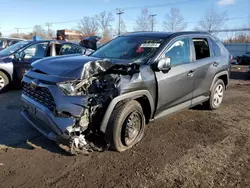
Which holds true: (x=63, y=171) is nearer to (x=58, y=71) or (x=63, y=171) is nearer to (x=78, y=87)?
(x=78, y=87)

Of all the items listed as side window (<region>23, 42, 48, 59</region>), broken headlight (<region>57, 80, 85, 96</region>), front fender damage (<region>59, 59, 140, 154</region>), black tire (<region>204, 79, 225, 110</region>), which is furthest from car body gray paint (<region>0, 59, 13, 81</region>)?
black tire (<region>204, 79, 225, 110</region>)

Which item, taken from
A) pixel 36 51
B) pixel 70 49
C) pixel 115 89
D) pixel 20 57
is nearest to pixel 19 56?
pixel 20 57

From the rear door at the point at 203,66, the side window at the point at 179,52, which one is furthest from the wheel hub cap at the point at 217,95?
the side window at the point at 179,52

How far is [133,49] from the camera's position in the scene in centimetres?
454

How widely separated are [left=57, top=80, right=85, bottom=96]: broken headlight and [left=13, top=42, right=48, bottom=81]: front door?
4.82m

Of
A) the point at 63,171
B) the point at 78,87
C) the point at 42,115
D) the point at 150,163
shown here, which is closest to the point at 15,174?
the point at 63,171

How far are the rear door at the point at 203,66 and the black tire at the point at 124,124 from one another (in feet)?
5.45

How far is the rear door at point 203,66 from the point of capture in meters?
5.05

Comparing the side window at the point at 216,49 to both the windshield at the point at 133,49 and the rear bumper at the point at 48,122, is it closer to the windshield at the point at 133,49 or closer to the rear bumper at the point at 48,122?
the windshield at the point at 133,49

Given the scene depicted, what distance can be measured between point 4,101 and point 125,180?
15.8ft

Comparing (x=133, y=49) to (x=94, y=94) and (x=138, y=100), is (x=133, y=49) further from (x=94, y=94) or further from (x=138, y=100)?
(x=94, y=94)

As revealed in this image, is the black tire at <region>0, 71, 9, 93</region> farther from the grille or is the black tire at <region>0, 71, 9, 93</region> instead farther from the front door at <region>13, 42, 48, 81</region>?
the grille

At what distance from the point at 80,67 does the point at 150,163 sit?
66.2 inches

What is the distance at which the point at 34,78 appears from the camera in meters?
3.80
